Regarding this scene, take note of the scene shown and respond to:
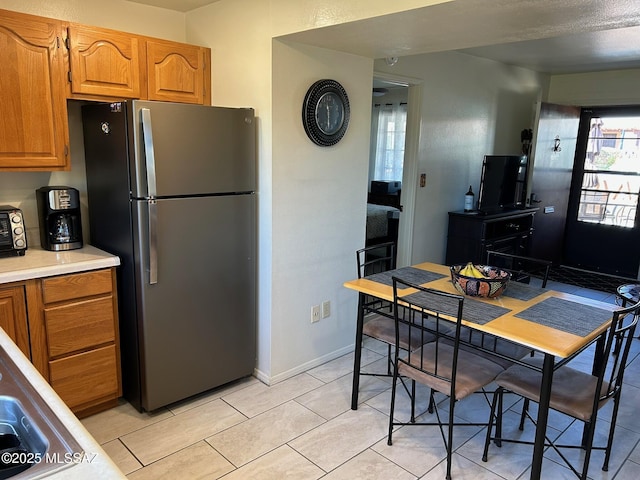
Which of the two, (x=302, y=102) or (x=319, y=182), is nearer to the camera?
(x=302, y=102)

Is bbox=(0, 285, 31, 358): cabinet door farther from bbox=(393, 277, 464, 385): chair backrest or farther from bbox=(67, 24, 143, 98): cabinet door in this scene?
bbox=(393, 277, 464, 385): chair backrest

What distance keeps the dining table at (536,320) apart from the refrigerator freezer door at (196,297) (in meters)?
0.74

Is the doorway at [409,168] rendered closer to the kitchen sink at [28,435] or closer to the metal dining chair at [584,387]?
the metal dining chair at [584,387]

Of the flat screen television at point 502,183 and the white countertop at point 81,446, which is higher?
the flat screen television at point 502,183

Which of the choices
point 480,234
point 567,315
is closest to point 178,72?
point 567,315

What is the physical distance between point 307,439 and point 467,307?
1105mm

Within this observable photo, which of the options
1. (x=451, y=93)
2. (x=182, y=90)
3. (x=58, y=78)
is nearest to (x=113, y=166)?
(x=58, y=78)

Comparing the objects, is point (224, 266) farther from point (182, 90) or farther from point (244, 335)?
point (182, 90)

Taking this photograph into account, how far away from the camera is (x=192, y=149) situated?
2.55 metres

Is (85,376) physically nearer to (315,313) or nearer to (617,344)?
(315,313)

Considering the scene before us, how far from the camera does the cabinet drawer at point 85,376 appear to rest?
249cm

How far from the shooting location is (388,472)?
2.28 meters

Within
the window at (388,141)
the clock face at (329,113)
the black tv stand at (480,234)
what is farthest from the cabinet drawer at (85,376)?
the window at (388,141)

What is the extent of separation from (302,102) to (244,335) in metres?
1.51
